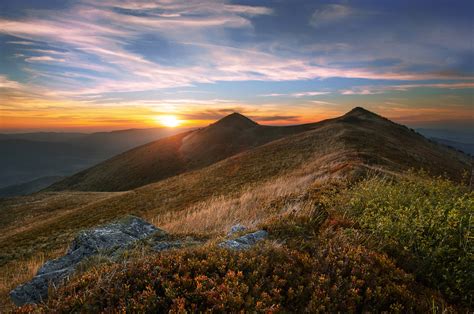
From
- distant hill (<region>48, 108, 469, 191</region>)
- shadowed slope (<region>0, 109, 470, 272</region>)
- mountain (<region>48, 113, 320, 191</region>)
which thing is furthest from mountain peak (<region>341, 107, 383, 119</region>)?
shadowed slope (<region>0, 109, 470, 272</region>)

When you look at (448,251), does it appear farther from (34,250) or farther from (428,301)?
(34,250)

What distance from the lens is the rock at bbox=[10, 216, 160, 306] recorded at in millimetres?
5342

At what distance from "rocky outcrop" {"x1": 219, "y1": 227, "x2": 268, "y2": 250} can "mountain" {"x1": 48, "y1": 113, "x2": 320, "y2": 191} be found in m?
67.7

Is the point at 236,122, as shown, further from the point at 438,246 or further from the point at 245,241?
the point at 438,246

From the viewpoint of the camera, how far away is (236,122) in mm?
107062

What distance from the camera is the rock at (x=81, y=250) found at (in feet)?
17.5

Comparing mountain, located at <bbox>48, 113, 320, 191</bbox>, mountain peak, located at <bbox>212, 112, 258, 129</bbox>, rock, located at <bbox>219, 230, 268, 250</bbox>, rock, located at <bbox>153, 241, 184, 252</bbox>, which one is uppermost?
mountain peak, located at <bbox>212, 112, 258, 129</bbox>

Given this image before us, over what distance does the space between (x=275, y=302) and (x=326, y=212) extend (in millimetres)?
Result: 5178

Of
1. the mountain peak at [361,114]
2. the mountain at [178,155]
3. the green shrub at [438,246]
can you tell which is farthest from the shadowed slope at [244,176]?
the mountain at [178,155]

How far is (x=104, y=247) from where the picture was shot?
6988 mm

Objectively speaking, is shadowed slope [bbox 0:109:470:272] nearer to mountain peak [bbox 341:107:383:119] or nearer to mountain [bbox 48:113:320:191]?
mountain peak [bbox 341:107:383:119]

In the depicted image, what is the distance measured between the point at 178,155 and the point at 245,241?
83811 millimetres

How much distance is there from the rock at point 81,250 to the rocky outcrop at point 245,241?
276cm

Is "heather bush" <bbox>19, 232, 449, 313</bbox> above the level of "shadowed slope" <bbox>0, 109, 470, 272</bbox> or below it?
above
